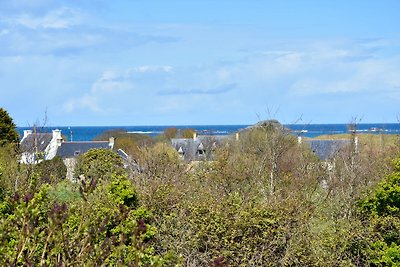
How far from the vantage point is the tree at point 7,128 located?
3497 centimetres

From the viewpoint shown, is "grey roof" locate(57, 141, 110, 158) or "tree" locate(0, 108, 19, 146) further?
"grey roof" locate(57, 141, 110, 158)

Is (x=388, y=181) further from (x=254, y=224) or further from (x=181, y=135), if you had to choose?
(x=181, y=135)

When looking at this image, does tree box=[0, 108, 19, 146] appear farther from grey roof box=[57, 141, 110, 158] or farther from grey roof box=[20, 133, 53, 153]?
grey roof box=[57, 141, 110, 158]

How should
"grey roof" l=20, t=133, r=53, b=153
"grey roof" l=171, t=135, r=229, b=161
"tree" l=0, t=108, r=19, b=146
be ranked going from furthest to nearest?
"grey roof" l=171, t=135, r=229, b=161 → "tree" l=0, t=108, r=19, b=146 → "grey roof" l=20, t=133, r=53, b=153

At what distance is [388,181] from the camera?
589 inches

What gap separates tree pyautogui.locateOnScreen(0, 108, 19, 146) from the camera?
35.0 meters

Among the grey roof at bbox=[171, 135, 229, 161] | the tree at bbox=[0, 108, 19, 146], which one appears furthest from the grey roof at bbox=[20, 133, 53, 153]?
the grey roof at bbox=[171, 135, 229, 161]

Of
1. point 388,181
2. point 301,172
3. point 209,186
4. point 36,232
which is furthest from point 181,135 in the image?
point 36,232

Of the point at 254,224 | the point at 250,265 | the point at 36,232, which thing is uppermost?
the point at 36,232

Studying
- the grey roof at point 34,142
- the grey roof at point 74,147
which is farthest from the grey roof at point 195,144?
the grey roof at point 34,142

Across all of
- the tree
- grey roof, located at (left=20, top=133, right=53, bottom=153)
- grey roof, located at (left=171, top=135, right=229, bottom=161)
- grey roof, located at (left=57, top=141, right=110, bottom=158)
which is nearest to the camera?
grey roof, located at (left=20, top=133, right=53, bottom=153)

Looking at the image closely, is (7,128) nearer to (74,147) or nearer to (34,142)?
(34,142)

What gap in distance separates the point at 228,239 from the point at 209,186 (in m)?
6.06

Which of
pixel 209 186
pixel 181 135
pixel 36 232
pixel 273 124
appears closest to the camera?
pixel 36 232
